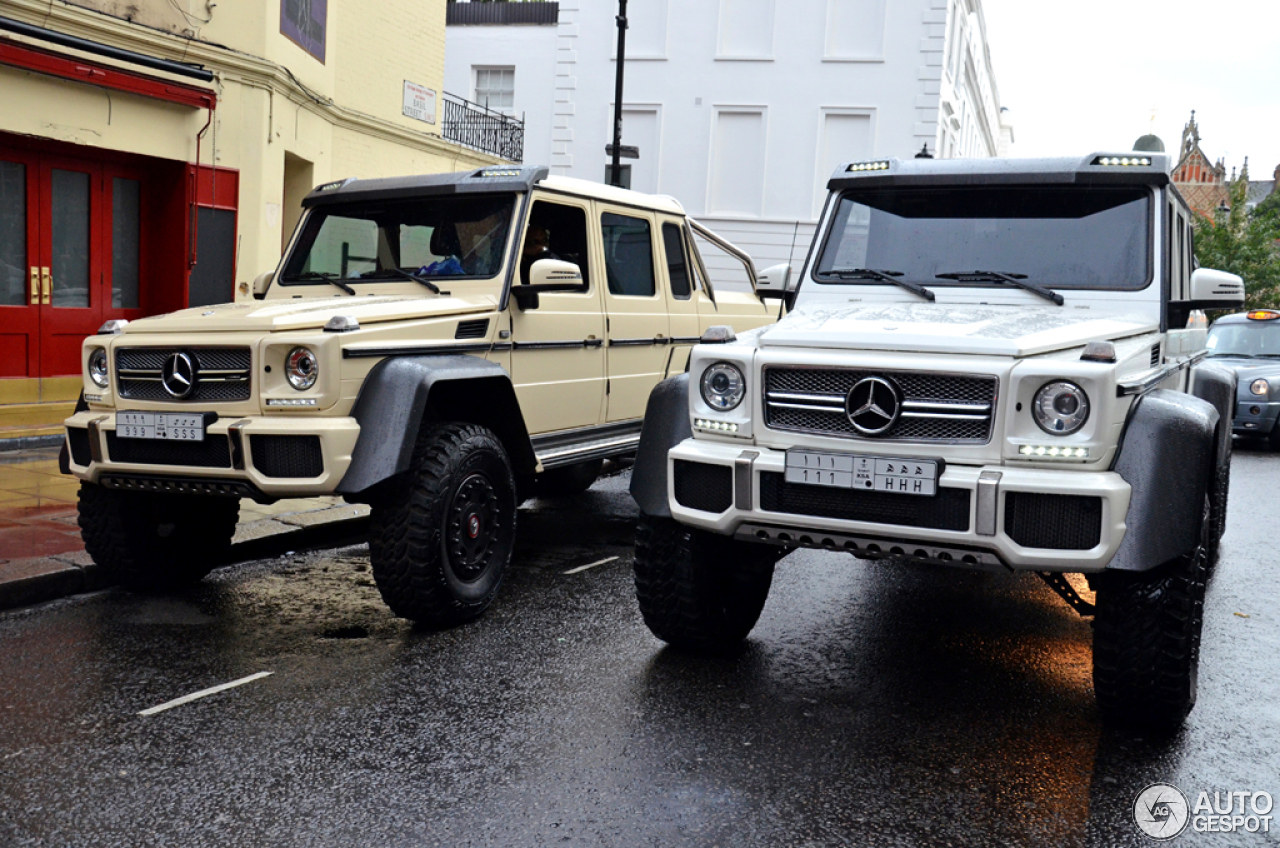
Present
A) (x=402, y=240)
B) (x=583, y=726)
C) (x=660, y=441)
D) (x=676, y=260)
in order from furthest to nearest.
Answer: (x=676, y=260)
(x=402, y=240)
(x=660, y=441)
(x=583, y=726)

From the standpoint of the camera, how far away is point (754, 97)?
28.9 metres

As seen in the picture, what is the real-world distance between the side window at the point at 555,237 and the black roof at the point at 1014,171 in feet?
5.74

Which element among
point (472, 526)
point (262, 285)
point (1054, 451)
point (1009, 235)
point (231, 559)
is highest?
point (1009, 235)

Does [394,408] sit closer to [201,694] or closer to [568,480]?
[201,694]

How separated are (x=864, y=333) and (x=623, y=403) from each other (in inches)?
126

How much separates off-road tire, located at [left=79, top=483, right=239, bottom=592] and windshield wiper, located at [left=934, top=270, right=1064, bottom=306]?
3768 millimetres

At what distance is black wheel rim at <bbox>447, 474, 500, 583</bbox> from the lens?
5.29m

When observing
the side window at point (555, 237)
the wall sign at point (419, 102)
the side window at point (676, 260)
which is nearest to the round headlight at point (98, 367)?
the side window at point (555, 237)

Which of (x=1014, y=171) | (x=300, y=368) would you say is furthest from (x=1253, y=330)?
(x=300, y=368)

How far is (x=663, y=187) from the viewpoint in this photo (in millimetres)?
29828

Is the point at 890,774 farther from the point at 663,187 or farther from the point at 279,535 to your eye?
the point at 663,187

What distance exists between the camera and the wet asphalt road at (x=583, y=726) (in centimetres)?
338

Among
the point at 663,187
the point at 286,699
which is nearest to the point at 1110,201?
the point at 286,699

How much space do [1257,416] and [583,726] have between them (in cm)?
1348
